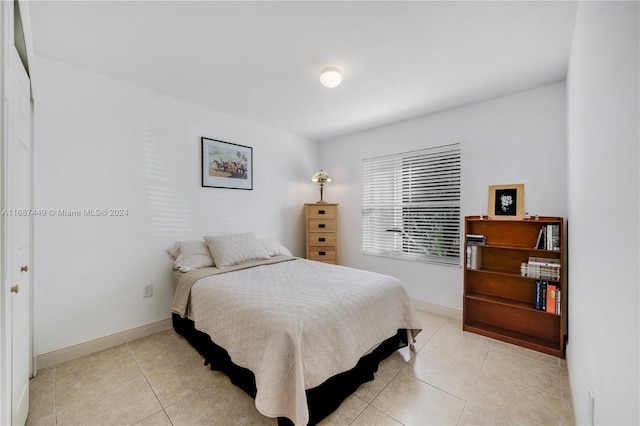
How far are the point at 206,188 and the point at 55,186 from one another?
1281 millimetres

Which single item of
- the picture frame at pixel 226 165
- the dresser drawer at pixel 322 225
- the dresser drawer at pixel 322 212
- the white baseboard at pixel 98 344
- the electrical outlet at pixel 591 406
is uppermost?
the picture frame at pixel 226 165

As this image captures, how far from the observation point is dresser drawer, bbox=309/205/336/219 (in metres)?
3.97

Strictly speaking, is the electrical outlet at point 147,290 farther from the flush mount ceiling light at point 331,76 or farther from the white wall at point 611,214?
the white wall at point 611,214

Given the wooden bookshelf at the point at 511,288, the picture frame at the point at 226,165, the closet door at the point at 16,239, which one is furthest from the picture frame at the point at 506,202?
the closet door at the point at 16,239

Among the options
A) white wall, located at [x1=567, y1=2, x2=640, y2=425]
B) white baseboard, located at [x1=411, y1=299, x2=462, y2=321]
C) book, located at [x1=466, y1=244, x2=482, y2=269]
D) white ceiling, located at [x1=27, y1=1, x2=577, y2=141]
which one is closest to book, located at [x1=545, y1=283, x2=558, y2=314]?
book, located at [x1=466, y1=244, x2=482, y2=269]

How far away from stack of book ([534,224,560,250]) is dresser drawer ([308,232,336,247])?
2423mm

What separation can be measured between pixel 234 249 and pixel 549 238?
301 cm

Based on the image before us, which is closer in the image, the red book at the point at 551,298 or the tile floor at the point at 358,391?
the tile floor at the point at 358,391

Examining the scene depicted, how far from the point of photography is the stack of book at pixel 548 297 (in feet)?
7.38

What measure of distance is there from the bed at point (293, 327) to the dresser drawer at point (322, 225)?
129 cm

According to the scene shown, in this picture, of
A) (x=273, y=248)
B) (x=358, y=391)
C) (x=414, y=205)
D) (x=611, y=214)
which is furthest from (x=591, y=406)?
(x=273, y=248)

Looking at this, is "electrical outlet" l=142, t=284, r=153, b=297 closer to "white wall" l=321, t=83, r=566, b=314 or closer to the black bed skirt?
the black bed skirt

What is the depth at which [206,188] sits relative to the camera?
3131 millimetres

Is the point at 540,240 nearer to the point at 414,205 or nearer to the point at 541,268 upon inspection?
the point at 541,268
